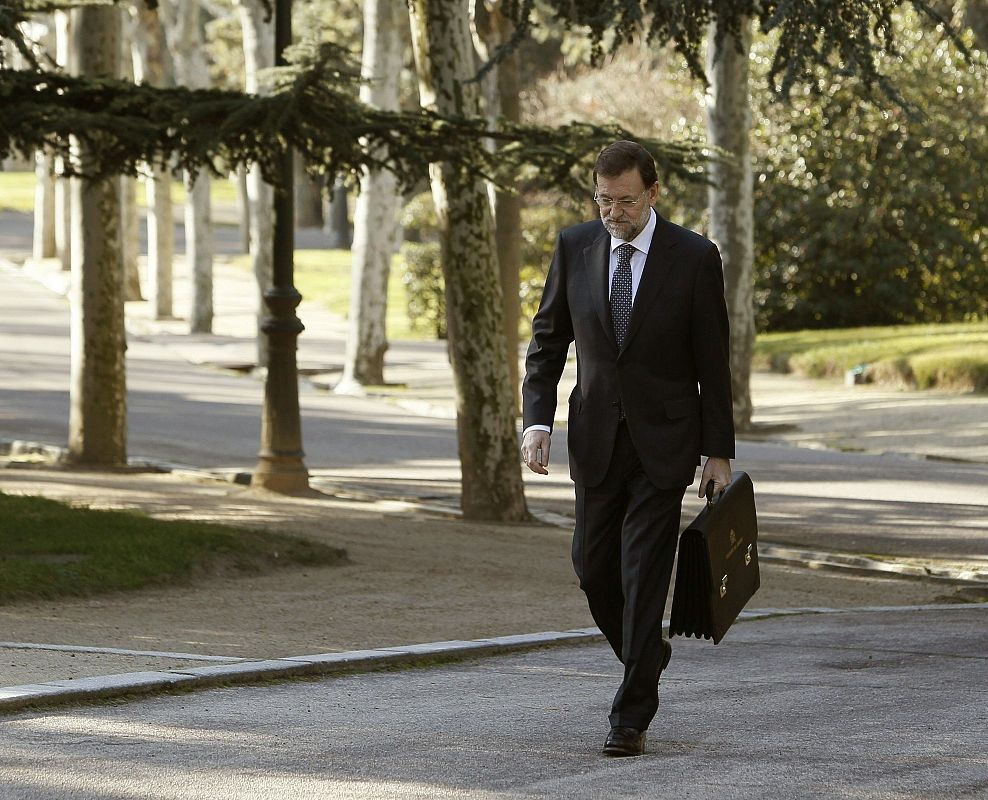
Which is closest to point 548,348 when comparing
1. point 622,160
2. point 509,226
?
point 622,160

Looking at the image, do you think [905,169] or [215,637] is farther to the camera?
[905,169]

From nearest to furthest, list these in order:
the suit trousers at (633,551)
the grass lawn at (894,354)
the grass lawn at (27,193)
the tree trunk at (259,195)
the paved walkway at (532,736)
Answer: the paved walkway at (532,736) → the suit trousers at (633,551) → the grass lawn at (894,354) → the tree trunk at (259,195) → the grass lawn at (27,193)

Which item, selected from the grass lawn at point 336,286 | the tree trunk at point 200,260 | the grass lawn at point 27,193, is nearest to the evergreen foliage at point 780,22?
the tree trunk at point 200,260

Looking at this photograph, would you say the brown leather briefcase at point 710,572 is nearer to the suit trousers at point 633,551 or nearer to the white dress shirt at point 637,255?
the suit trousers at point 633,551

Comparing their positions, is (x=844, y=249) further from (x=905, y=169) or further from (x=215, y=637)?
(x=215, y=637)

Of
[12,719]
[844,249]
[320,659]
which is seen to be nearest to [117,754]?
[12,719]

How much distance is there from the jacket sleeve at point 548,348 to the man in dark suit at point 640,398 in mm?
26

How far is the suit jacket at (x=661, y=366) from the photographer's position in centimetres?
569

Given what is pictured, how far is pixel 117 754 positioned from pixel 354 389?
2185cm

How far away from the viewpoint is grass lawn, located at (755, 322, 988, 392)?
993 inches

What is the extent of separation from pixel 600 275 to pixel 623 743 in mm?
1541

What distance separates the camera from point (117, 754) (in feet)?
18.0

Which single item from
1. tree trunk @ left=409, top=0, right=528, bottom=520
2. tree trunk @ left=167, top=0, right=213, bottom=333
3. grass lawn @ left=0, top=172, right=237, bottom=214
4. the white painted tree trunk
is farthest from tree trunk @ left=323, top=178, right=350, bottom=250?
tree trunk @ left=409, top=0, right=528, bottom=520

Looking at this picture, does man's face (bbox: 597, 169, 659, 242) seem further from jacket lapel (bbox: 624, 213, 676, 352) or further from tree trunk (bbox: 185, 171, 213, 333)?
tree trunk (bbox: 185, 171, 213, 333)
